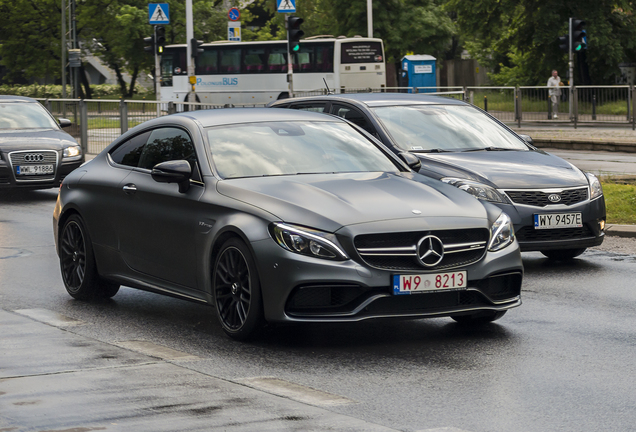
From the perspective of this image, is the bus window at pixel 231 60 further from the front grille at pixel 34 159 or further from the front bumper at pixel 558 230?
the front bumper at pixel 558 230

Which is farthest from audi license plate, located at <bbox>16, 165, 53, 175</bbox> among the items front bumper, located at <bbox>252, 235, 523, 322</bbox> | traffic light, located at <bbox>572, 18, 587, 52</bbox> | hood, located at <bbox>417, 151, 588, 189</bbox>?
traffic light, located at <bbox>572, 18, 587, 52</bbox>

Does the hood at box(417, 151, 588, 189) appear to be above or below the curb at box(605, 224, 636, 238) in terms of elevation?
above

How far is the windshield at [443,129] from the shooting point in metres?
10.9

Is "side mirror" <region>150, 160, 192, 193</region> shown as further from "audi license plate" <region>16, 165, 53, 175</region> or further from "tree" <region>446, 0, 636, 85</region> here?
"tree" <region>446, 0, 636, 85</region>

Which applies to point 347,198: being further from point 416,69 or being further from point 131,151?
point 416,69

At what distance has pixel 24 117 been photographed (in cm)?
1817

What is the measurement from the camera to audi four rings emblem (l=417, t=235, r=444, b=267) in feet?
21.1

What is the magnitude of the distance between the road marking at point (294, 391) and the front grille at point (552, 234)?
4.26m

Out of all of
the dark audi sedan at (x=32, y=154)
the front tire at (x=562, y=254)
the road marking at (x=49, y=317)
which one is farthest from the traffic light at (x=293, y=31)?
the road marking at (x=49, y=317)

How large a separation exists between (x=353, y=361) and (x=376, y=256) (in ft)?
2.03

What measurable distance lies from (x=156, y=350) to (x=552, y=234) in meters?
4.36

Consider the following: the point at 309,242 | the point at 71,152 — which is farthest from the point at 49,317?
the point at 71,152

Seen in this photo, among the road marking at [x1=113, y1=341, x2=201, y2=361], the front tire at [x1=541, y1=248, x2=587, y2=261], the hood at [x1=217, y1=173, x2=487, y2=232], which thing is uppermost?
the hood at [x1=217, y1=173, x2=487, y2=232]

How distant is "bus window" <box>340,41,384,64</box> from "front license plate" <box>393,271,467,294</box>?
39426 mm
